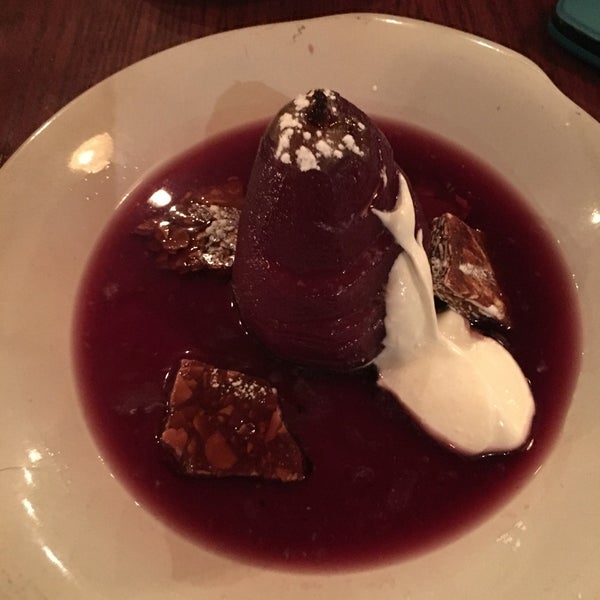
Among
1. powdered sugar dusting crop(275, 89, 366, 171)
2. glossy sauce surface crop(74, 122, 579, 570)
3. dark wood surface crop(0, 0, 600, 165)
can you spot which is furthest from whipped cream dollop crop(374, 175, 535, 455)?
dark wood surface crop(0, 0, 600, 165)

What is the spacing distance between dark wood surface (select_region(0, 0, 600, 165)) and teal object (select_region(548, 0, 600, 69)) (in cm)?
3

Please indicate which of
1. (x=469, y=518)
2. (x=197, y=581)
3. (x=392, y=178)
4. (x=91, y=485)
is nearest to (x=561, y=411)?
Result: (x=469, y=518)

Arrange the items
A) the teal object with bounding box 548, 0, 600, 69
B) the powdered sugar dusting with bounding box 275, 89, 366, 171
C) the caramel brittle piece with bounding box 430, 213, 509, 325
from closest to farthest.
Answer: the powdered sugar dusting with bounding box 275, 89, 366, 171 → the caramel brittle piece with bounding box 430, 213, 509, 325 → the teal object with bounding box 548, 0, 600, 69

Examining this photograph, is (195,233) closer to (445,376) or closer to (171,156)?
(171,156)

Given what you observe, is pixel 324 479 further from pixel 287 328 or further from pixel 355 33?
pixel 355 33

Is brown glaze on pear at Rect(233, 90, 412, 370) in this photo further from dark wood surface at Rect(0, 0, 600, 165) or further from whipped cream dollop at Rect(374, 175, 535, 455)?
dark wood surface at Rect(0, 0, 600, 165)

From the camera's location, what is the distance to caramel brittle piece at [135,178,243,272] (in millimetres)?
1287

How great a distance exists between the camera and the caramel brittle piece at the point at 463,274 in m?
1.19

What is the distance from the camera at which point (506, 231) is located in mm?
1348

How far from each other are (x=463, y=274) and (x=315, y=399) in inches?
13.6

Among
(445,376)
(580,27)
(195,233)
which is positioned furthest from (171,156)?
(580,27)

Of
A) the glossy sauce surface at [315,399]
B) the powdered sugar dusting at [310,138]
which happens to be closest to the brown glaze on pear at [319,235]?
the powdered sugar dusting at [310,138]

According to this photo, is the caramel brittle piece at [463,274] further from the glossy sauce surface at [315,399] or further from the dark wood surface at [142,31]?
the dark wood surface at [142,31]

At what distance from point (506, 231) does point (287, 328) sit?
0.53 meters
